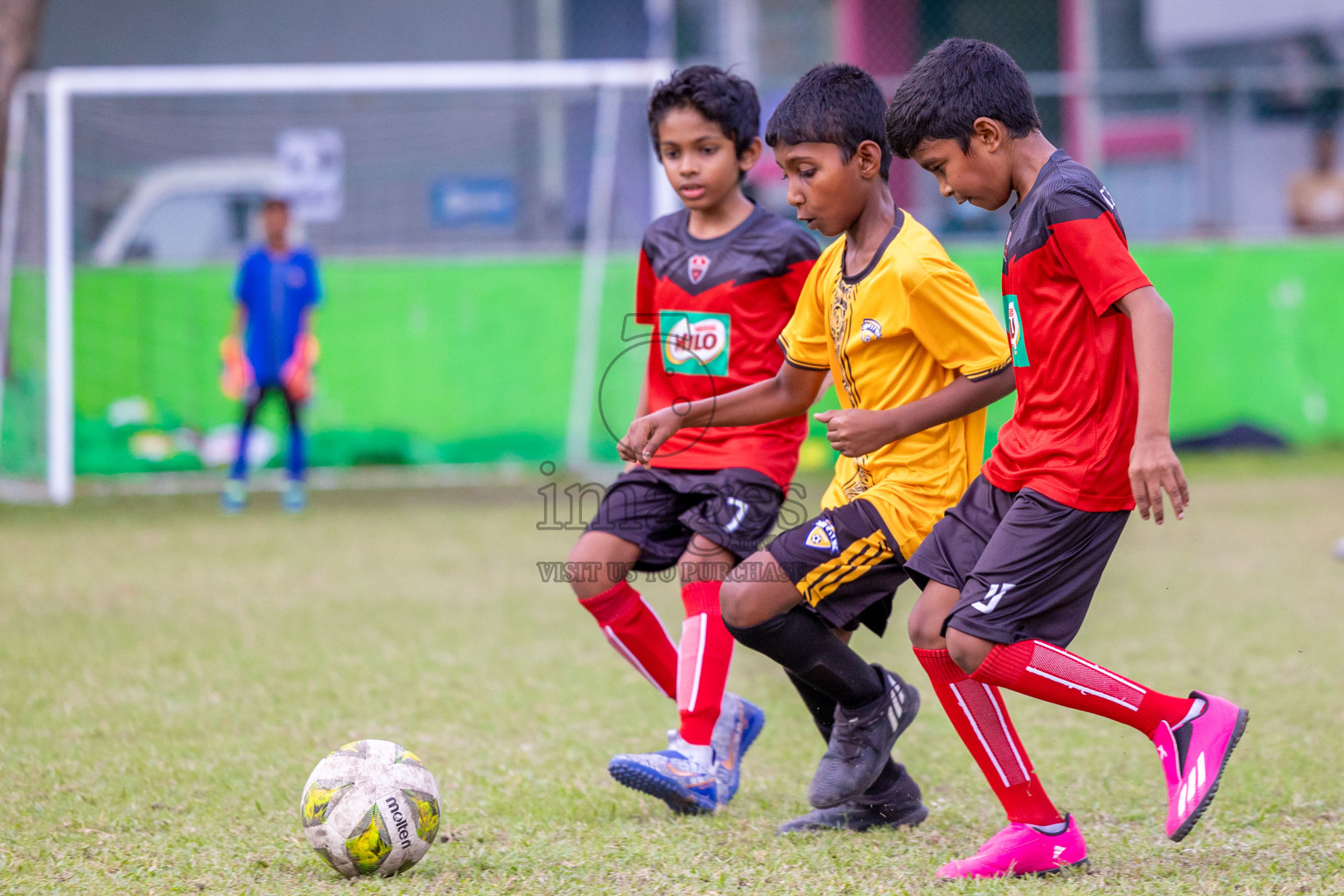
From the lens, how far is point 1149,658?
16.5 ft

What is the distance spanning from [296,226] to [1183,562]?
24.0 feet

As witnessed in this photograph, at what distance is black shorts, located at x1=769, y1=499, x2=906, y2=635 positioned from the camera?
3.12 metres

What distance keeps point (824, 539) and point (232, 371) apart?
297 inches

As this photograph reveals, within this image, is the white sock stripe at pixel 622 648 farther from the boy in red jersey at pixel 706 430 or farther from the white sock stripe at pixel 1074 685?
the white sock stripe at pixel 1074 685

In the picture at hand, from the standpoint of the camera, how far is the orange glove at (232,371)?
9.75 metres

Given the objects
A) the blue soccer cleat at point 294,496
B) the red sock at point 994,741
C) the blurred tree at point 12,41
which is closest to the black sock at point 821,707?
the red sock at point 994,741

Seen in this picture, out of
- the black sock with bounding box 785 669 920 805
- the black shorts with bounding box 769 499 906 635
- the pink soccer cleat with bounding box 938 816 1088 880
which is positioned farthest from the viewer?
the black sock with bounding box 785 669 920 805

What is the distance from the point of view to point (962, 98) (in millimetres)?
2818

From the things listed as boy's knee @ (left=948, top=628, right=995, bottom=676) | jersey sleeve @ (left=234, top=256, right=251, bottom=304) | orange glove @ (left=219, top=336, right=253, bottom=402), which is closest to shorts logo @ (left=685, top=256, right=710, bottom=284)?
boy's knee @ (left=948, top=628, right=995, bottom=676)

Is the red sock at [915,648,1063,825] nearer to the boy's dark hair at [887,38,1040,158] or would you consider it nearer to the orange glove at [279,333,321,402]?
the boy's dark hair at [887,38,1040,158]

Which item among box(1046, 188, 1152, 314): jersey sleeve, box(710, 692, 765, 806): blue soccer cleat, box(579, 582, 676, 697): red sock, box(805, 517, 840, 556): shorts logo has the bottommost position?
box(710, 692, 765, 806): blue soccer cleat

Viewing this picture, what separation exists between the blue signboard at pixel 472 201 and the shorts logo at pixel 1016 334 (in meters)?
8.40

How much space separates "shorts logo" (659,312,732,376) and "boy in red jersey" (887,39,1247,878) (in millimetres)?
951

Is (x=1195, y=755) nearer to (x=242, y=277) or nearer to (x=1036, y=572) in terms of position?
(x=1036, y=572)
